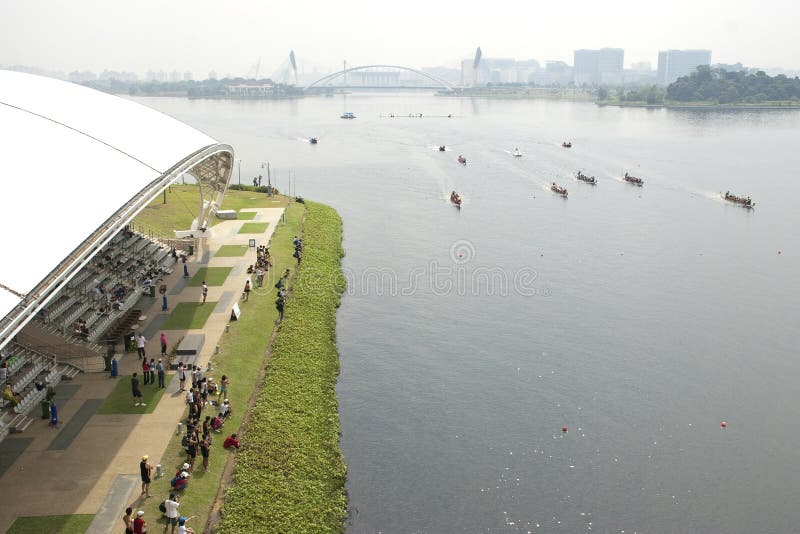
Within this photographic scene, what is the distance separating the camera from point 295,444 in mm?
29453

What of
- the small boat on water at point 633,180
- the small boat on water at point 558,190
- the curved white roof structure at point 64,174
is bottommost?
the small boat on water at point 558,190

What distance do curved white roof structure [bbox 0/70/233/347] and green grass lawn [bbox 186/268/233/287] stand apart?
8.35 m

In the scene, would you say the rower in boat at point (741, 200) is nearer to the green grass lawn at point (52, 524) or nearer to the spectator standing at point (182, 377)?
the spectator standing at point (182, 377)

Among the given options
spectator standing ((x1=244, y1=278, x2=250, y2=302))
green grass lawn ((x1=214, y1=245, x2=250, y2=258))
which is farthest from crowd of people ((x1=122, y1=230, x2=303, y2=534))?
green grass lawn ((x1=214, y1=245, x2=250, y2=258))

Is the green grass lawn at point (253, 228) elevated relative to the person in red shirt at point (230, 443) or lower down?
elevated

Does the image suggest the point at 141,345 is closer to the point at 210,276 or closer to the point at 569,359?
the point at 210,276

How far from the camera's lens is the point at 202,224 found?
180 feet

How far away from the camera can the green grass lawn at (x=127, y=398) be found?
30203 mm

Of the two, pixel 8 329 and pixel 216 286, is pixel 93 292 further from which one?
pixel 8 329

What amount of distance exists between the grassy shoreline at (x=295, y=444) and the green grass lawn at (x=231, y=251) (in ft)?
32.5

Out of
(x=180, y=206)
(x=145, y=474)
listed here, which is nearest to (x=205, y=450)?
(x=145, y=474)

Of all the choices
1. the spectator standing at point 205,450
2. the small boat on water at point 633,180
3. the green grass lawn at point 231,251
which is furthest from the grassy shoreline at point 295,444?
the small boat on water at point 633,180

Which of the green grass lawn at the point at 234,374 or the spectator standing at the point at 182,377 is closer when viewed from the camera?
the green grass lawn at the point at 234,374

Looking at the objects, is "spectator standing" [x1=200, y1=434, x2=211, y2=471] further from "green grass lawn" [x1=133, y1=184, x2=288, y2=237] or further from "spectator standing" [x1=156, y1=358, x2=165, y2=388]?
"green grass lawn" [x1=133, y1=184, x2=288, y2=237]
